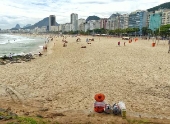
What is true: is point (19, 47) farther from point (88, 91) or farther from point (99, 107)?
point (99, 107)

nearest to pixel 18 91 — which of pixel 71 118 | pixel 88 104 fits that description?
pixel 88 104

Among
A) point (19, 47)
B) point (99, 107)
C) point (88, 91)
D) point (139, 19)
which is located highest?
point (139, 19)

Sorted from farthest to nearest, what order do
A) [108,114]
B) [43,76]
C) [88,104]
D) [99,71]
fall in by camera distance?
1. [99,71]
2. [43,76]
3. [88,104]
4. [108,114]

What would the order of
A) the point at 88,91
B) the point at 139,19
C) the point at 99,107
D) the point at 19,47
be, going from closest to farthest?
the point at 99,107, the point at 88,91, the point at 19,47, the point at 139,19

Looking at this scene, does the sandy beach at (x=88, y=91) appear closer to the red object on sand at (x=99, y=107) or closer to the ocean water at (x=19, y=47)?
the red object on sand at (x=99, y=107)

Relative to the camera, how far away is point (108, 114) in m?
8.34

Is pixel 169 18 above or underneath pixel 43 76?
above

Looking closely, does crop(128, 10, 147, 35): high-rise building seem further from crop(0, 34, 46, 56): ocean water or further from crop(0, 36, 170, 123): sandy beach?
crop(0, 36, 170, 123): sandy beach

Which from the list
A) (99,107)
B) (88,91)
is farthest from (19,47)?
(99,107)

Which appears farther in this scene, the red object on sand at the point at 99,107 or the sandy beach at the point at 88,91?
the sandy beach at the point at 88,91

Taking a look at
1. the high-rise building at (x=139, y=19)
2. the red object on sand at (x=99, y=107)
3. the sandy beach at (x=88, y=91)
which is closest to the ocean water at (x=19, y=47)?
the sandy beach at (x=88, y=91)

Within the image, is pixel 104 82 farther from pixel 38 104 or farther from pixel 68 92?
pixel 38 104

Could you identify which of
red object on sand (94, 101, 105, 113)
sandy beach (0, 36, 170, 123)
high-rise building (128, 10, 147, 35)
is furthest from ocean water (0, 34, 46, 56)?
high-rise building (128, 10, 147, 35)

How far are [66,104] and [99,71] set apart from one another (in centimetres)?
805
